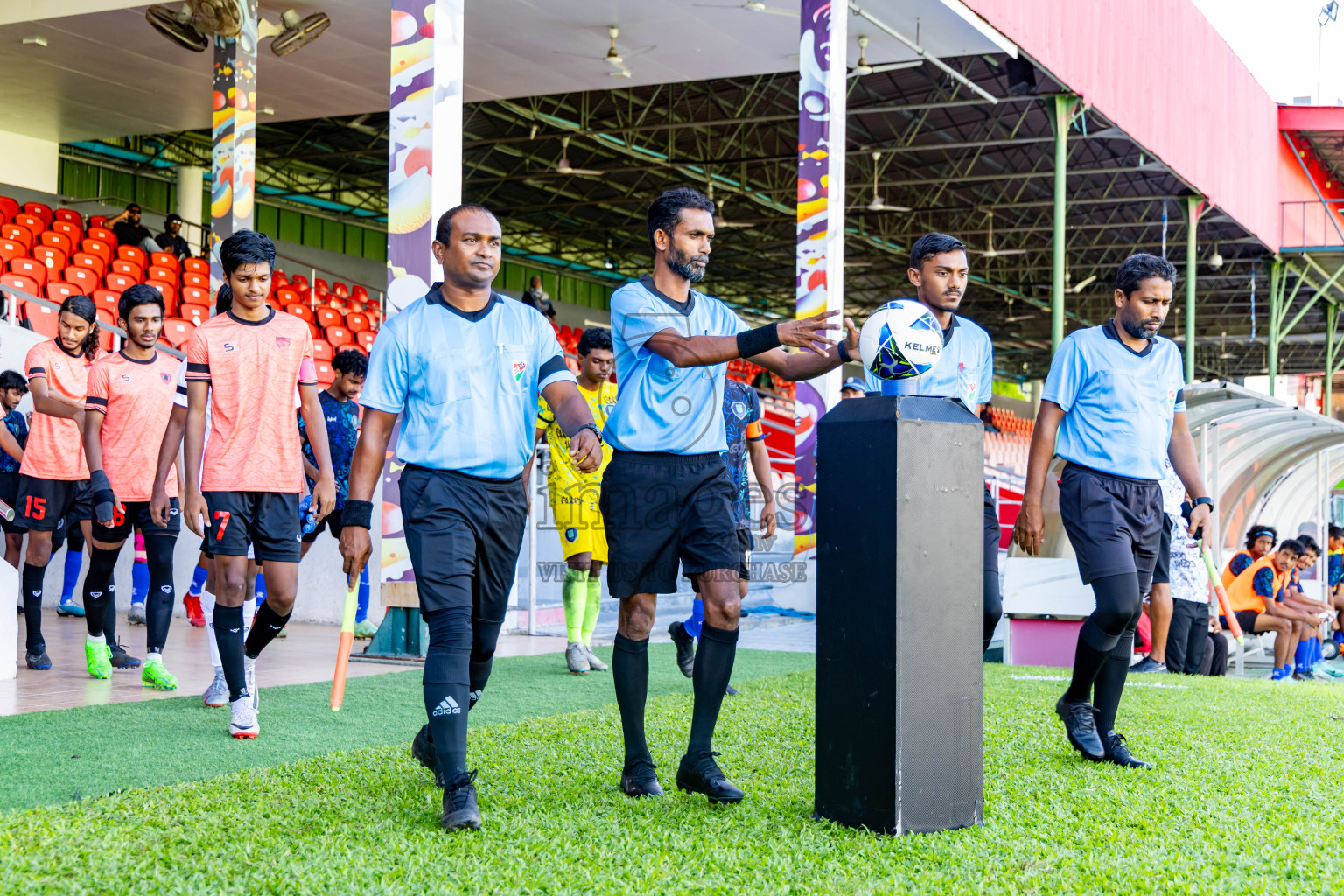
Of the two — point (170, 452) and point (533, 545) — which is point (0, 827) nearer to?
point (170, 452)

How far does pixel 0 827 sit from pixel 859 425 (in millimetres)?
2452

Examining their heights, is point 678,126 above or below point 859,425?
above

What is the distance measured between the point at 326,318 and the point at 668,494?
17191mm

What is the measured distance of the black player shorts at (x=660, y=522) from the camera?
3707mm

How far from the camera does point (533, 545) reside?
356 inches

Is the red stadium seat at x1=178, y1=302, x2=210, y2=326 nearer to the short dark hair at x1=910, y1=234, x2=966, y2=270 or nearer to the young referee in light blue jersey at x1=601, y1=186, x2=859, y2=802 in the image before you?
the short dark hair at x1=910, y1=234, x2=966, y2=270

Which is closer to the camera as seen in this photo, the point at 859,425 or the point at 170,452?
the point at 859,425

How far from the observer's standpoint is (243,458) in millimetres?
4746

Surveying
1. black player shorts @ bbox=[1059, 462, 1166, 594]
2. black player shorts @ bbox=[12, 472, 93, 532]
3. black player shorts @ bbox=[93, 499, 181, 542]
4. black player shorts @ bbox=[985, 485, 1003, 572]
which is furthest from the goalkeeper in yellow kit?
black player shorts @ bbox=[1059, 462, 1166, 594]

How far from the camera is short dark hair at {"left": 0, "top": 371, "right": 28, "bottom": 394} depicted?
29.1 feet

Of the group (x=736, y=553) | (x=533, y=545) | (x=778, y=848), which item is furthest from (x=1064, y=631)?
(x=778, y=848)

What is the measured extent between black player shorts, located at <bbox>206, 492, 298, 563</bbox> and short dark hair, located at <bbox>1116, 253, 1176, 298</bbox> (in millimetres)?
3312

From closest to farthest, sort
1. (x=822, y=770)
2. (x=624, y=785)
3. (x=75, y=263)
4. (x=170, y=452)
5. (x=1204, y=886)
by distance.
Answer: (x=1204, y=886) → (x=822, y=770) → (x=624, y=785) → (x=170, y=452) → (x=75, y=263)

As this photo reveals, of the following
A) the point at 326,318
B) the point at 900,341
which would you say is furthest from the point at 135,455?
the point at 326,318
